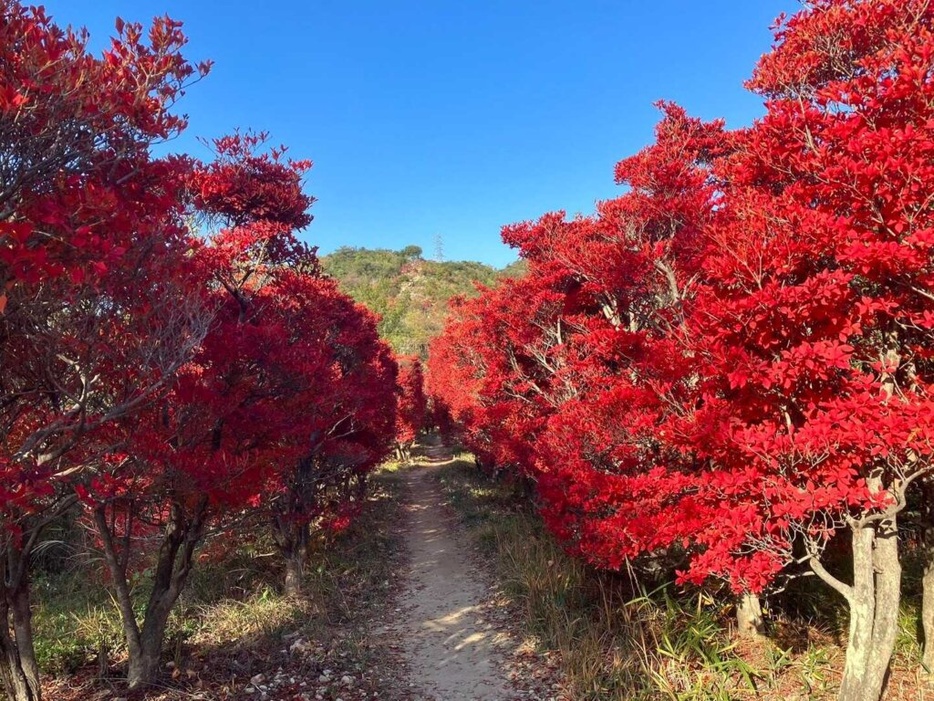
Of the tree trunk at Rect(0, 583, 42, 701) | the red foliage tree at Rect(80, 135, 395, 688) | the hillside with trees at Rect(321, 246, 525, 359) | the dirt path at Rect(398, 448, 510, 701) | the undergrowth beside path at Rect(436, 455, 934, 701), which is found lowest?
the dirt path at Rect(398, 448, 510, 701)

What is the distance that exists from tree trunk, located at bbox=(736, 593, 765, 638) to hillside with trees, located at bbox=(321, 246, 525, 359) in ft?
146

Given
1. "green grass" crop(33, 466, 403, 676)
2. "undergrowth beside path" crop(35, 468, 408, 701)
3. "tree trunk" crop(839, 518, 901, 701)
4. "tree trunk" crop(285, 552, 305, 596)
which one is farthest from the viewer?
"tree trunk" crop(285, 552, 305, 596)

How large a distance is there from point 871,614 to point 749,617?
2074 mm

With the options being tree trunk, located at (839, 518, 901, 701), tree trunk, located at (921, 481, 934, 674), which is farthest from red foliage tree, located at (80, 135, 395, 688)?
tree trunk, located at (921, 481, 934, 674)

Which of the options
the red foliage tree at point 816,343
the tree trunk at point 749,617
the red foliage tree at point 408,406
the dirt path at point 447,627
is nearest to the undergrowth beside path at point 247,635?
the dirt path at point 447,627

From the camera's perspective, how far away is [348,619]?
7.93m

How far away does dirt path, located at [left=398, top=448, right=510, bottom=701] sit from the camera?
6082 millimetres

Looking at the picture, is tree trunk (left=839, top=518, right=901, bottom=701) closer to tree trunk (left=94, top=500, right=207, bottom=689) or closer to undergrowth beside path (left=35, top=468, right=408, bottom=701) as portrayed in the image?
undergrowth beside path (left=35, top=468, right=408, bottom=701)

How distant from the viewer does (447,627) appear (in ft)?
25.6

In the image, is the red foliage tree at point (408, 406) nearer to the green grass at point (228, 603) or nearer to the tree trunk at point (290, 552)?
the green grass at point (228, 603)

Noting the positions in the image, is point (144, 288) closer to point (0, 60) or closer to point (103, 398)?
point (103, 398)

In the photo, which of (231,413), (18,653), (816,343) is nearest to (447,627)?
(231,413)

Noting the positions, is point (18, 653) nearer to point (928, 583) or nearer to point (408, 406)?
point (928, 583)

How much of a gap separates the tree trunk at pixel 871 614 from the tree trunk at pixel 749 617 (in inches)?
63.2
